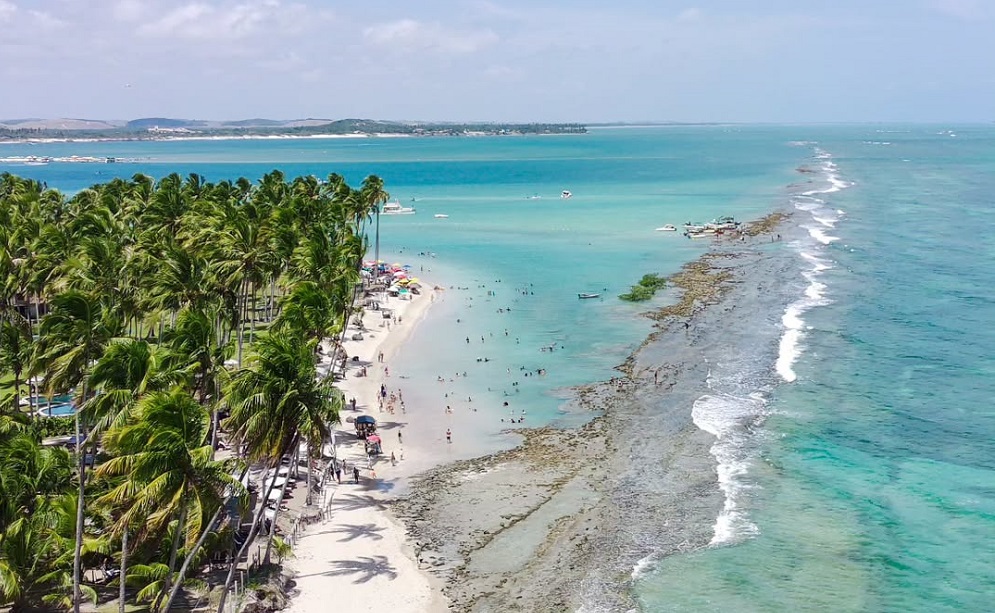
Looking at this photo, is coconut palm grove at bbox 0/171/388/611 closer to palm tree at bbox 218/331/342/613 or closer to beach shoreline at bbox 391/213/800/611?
palm tree at bbox 218/331/342/613

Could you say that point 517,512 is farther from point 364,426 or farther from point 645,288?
point 645,288

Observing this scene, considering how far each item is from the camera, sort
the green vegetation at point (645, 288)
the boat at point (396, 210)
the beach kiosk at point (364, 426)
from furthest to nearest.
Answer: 1. the boat at point (396, 210)
2. the green vegetation at point (645, 288)
3. the beach kiosk at point (364, 426)

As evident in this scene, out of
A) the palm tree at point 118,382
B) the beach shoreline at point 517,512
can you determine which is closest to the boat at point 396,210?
the beach shoreline at point 517,512

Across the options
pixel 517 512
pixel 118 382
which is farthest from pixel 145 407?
pixel 517 512

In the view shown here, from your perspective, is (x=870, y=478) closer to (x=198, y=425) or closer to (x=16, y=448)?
(x=198, y=425)

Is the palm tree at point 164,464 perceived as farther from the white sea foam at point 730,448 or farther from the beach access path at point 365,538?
the white sea foam at point 730,448

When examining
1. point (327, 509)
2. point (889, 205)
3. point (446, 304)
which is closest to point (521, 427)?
point (327, 509)
